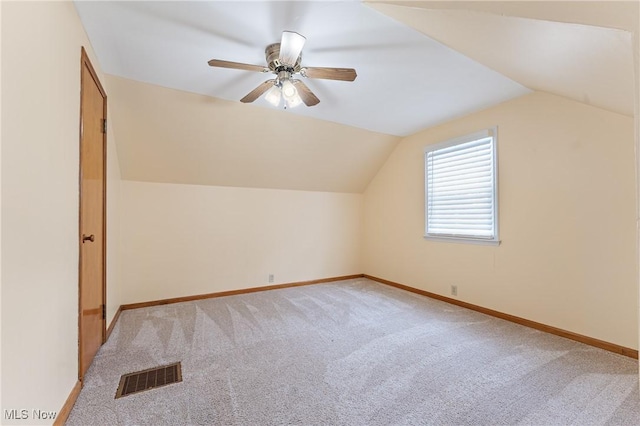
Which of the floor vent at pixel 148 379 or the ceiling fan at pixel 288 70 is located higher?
the ceiling fan at pixel 288 70

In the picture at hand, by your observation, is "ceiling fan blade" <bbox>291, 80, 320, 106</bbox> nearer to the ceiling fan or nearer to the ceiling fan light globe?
the ceiling fan

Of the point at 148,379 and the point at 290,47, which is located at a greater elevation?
the point at 290,47

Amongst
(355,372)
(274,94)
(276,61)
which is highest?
(276,61)

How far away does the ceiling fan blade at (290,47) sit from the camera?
1729 millimetres

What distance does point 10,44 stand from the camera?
1053 millimetres

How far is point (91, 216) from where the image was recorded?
7.01 feet

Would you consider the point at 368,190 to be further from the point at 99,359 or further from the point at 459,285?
the point at 99,359

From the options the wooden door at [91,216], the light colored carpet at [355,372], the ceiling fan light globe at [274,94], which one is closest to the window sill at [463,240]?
the light colored carpet at [355,372]

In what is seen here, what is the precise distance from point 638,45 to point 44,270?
2.44 meters

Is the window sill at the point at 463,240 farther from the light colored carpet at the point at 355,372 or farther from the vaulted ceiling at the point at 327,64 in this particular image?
the vaulted ceiling at the point at 327,64

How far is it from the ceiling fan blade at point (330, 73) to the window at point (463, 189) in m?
2.12

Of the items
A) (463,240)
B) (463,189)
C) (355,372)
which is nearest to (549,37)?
(463,189)

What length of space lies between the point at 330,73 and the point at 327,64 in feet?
1.32

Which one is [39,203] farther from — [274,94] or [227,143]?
[227,143]
